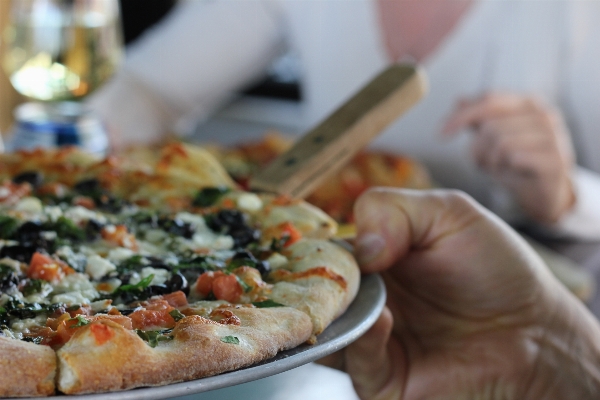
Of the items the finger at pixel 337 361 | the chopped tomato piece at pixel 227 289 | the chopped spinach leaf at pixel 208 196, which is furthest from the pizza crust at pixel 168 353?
the chopped spinach leaf at pixel 208 196

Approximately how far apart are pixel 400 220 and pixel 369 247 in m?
0.08

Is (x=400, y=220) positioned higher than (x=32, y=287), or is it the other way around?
(x=32, y=287)

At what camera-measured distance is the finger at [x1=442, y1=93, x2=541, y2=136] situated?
2119mm

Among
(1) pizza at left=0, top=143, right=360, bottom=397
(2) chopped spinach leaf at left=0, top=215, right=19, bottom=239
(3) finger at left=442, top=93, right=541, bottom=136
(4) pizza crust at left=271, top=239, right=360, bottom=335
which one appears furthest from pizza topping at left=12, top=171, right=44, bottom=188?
(3) finger at left=442, top=93, right=541, bottom=136

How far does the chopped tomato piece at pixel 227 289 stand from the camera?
33.0 inches

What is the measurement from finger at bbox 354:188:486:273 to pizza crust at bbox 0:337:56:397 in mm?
486

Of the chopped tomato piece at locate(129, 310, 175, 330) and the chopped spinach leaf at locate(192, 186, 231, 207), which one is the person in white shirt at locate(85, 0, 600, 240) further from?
the chopped tomato piece at locate(129, 310, 175, 330)

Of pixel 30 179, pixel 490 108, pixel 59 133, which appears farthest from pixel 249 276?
pixel 490 108

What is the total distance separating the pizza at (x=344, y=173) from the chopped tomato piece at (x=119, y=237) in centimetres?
72

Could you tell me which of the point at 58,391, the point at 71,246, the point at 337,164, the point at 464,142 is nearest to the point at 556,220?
the point at 464,142

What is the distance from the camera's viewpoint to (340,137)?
1.14m

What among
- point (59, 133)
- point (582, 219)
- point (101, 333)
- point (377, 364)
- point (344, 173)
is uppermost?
point (101, 333)

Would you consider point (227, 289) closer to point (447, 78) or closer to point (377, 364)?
point (377, 364)

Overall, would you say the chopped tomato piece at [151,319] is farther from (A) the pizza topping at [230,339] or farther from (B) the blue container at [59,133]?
(B) the blue container at [59,133]
